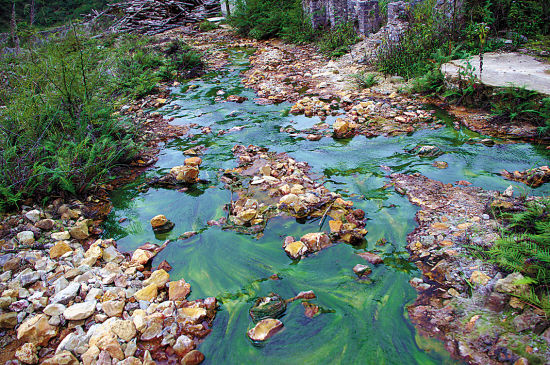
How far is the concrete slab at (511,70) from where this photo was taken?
168 inches

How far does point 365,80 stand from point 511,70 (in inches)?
83.2

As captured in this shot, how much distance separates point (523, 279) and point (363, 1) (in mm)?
7313

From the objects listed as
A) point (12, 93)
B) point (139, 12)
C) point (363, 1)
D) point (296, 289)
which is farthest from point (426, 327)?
point (139, 12)

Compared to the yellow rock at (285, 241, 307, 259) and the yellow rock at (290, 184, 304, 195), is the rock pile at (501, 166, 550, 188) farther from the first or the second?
the yellow rock at (285, 241, 307, 259)

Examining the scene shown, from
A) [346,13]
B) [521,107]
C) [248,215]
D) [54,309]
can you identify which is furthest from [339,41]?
[54,309]

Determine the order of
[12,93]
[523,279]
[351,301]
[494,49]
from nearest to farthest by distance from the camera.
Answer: [523,279], [351,301], [12,93], [494,49]

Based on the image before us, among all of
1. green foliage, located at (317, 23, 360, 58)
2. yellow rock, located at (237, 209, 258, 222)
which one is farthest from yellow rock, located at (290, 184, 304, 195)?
green foliage, located at (317, 23, 360, 58)

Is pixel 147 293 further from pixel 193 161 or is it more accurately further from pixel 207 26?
pixel 207 26

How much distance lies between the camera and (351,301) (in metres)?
2.33

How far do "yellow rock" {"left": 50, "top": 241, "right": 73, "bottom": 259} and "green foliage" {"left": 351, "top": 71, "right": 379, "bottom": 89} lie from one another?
5047 mm

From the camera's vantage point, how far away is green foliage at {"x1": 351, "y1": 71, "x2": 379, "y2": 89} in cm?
595

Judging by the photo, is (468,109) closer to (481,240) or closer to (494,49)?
(494,49)

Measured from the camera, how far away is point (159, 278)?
2600mm

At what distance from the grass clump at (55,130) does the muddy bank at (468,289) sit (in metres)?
3.18
